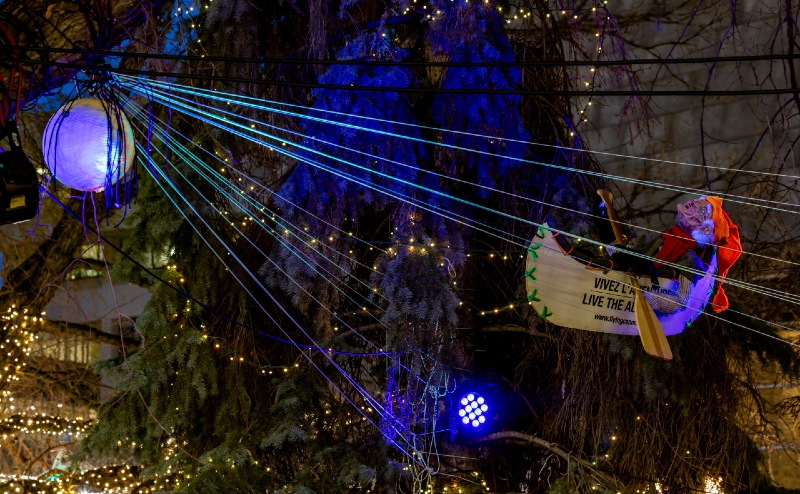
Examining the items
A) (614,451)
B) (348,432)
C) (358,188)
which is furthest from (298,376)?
(614,451)

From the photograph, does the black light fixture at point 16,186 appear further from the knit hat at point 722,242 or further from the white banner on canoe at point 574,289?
the knit hat at point 722,242

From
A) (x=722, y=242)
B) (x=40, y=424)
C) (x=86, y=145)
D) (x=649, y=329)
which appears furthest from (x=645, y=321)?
(x=40, y=424)

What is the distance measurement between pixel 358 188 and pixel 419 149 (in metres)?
0.59

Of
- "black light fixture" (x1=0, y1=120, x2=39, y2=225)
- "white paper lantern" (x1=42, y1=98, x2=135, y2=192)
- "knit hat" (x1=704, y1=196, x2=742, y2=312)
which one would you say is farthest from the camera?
"knit hat" (x1=704, y1=196, x2=742, y2=312)

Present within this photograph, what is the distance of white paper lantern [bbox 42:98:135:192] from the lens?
17.2 feet

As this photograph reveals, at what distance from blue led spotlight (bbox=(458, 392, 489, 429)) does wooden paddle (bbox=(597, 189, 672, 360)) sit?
187 cm

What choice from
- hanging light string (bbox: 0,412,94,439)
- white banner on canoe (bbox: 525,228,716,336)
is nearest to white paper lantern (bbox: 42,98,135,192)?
white banner on canoe (bbox: 525,228,716,336)

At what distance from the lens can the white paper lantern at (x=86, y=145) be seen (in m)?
5.23

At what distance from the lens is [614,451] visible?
721cm

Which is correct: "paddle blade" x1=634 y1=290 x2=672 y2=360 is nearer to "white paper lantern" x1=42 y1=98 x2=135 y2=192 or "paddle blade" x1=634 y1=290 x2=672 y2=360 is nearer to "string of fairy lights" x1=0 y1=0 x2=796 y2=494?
"string of fairy lights" x1=0 y1=0 x2=796 y2=494

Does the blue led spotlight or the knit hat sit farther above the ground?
the knit hat

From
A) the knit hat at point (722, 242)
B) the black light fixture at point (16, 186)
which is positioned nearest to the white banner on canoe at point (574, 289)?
the knit hat at point (722, 242)

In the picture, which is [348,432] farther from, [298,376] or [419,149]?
[419,149]

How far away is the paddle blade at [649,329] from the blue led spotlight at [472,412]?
73.4 inches
